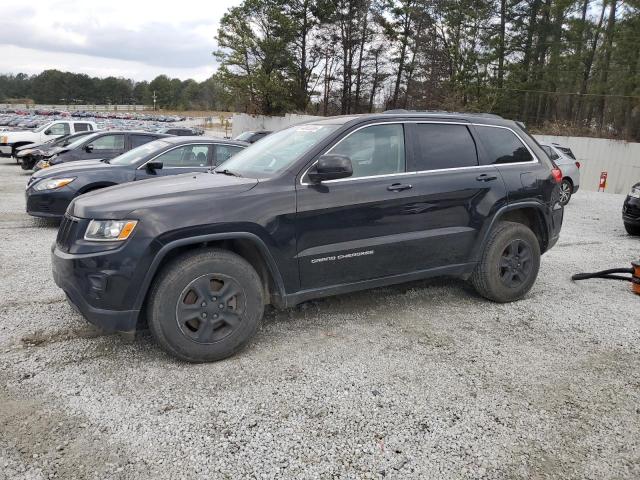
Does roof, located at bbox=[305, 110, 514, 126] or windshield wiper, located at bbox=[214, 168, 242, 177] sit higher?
roof, located at bbox=[305, 110, 514, 126]

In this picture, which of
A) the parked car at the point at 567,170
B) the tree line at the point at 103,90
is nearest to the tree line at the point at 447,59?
the parked car at the point at 567,170

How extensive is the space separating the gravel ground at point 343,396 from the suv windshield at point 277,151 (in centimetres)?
133

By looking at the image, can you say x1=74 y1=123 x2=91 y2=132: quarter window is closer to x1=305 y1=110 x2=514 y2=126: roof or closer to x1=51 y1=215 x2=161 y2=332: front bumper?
x1=305 y1=110 x2=514 y2=126: roof

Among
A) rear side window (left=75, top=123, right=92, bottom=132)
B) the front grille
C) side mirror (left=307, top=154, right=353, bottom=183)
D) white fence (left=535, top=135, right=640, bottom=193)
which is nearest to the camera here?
the front grille

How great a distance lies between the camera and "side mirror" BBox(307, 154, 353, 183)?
3.63 m

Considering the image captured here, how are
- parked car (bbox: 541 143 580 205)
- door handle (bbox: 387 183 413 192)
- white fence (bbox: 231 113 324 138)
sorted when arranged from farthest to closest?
white fence (bbox: 231 113 324 138) → parked car (bbox: 541 143 580 205) → door handle (bbox: 387 183 413 192)

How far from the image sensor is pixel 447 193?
4359 mm

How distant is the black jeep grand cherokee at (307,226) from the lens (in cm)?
332

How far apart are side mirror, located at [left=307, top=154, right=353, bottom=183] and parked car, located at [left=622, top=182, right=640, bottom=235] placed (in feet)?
22.9

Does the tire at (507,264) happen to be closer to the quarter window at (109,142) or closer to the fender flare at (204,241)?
the fender flare at (204,241)

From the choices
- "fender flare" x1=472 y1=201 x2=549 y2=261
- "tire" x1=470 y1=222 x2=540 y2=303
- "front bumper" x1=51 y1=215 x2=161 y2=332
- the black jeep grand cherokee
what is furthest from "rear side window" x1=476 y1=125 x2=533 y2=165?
"front bumper" x1=51 y1=215 x2=161 y2=332

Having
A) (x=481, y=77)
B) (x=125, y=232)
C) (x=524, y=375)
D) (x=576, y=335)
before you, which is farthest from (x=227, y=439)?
(x=481, y=77)

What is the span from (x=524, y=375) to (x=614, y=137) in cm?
2368

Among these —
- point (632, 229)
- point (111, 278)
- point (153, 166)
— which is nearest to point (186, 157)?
point (153, 166)
